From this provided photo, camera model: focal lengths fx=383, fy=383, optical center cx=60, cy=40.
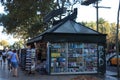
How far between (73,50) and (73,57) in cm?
45

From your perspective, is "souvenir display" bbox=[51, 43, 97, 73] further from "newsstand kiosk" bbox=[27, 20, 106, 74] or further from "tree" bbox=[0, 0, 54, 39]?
"tree" bbox=[0, 0, 54, 39]

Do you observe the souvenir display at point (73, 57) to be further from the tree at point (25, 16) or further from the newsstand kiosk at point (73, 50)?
the tree at point (25, 16)

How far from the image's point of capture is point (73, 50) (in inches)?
971

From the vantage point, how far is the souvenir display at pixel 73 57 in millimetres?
24203

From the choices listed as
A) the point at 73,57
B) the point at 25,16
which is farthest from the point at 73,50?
the point at 25,16

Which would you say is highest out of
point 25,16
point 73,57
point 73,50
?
point 25,16

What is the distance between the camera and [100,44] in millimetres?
25188

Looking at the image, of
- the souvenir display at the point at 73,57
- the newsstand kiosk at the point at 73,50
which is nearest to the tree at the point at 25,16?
the newsstand kiosk at the point at 73,50

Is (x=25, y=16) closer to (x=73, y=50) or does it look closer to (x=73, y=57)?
(x=73, y=50)

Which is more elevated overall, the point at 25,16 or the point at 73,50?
the point at 25,16

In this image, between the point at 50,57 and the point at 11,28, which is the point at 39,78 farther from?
the point at 11,28

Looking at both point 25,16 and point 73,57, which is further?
point 25,16

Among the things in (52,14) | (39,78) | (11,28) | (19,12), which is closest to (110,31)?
(11,28)

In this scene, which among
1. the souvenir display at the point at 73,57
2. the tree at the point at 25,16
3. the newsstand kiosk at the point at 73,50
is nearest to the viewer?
the newsstand kiosk at the point at 73,50
